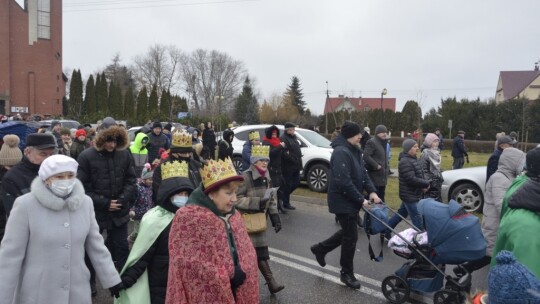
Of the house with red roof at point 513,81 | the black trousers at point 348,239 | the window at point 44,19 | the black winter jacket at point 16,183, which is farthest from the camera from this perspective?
the house with red roof at point 513,81

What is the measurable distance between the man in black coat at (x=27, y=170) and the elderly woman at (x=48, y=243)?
1.19 metres

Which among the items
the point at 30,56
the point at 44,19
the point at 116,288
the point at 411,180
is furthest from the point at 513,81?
the point at 116,288

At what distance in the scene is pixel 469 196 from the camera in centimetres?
1022


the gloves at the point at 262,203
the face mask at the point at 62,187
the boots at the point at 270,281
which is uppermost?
the face mask at the point at 62,187

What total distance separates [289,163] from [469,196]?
411 cm

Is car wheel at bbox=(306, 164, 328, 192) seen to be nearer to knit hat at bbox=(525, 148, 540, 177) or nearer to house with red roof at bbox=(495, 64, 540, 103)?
knit hat at bbox=(525, 148, 540, 177)

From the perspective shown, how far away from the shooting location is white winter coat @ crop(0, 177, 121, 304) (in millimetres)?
3059

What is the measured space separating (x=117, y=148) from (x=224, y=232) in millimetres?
3138

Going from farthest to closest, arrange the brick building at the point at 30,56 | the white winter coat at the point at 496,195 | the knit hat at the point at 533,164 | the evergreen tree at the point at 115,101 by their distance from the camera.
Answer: the evergreen tree at the point at 115,101 < the brick building at the point at 30,56 < the white winter coat at the point at 496,195 < the knit hat at the point at 533,164

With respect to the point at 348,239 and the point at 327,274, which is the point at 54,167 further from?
the point at 327,274

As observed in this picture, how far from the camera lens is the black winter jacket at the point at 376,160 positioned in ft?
28.7

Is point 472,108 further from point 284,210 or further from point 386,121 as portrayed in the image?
point 284,210

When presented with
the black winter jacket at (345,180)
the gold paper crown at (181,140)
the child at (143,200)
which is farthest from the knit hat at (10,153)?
the black winter jacket at (345,180)

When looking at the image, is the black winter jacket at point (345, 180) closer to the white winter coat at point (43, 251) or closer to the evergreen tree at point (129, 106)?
the white winter coat at point (43, 251)
